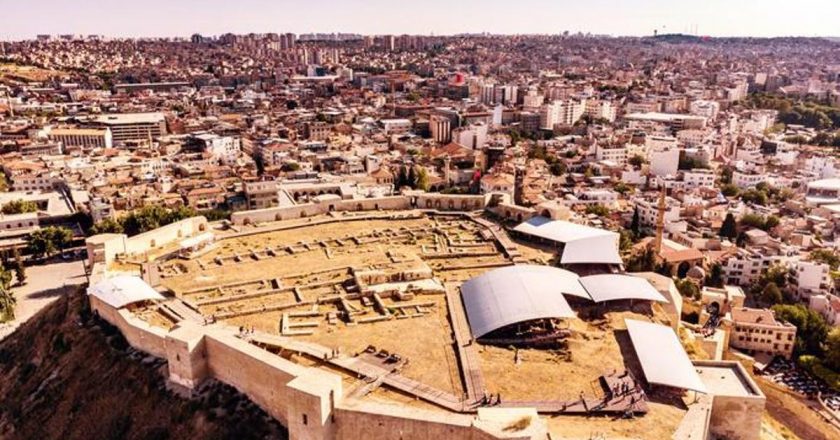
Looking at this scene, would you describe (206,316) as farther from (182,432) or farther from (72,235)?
(72,235)

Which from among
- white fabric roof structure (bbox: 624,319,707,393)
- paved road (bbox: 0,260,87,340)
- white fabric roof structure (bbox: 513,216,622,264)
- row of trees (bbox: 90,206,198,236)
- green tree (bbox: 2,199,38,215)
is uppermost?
white fabric roof structure (bbox: 513,216,622,264)

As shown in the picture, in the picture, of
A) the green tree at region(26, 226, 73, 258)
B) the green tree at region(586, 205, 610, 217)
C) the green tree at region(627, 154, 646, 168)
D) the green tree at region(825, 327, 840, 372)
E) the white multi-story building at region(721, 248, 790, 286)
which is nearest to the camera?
the green tree at region(825, 327, 840, 372)

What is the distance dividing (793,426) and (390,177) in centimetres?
2822

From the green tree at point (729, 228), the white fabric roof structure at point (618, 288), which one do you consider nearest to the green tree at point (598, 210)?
the green tree at point (729, 228)

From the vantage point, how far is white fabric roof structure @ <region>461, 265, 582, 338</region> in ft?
50.3

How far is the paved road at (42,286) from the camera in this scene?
27.4m

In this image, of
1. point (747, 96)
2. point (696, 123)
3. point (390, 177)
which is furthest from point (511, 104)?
point (390, 177)

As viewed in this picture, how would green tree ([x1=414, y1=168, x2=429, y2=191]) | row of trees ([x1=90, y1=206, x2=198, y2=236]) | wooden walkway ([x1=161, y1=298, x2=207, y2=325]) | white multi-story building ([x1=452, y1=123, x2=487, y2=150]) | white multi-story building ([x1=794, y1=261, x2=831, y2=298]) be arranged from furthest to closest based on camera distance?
white multi-story building ([x1=452, y1=123, x2=487, y2=150]), green tree ([x1=414, y1=168, x2=429, y2=191]), row of trees ([x1=90, y1=206, x2=198, y2=236]), white multi-story building ([x1=794, y1=261, x2=831, y2=298]), wooden walkway ([x1=161, y1=298, x2=207, y2=325])

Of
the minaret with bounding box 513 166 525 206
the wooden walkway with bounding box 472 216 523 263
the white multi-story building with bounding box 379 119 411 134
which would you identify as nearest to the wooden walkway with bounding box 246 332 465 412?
the wooden walkway with bounding box 472 216 523 263

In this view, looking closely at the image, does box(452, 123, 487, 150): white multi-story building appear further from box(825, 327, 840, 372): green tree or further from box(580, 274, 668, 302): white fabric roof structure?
box(580, 274, 668, 302): white fabric roof structure

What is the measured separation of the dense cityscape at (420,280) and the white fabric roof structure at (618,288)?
84mm

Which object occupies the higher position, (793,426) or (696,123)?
(696,123)

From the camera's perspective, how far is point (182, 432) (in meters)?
13.8

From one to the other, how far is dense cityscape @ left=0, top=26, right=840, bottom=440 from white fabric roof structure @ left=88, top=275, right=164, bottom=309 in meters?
0.10
